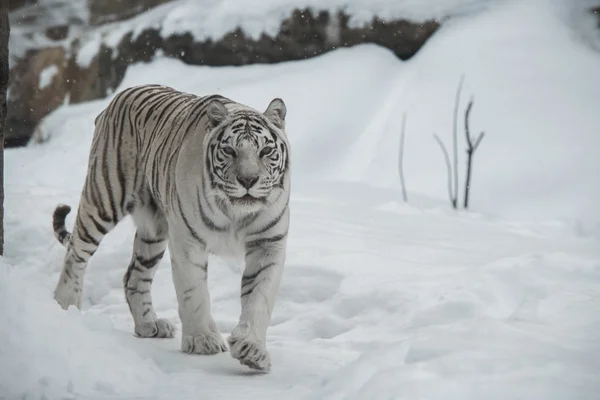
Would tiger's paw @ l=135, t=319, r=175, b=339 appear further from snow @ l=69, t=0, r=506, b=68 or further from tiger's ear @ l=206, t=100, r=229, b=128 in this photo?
snow @ l=69, t=0, r=506, b=68

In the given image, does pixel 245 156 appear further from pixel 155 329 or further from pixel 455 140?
pixel 455 140

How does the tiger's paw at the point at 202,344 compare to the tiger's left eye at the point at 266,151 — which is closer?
the tiger's left eye at the point at 266,151

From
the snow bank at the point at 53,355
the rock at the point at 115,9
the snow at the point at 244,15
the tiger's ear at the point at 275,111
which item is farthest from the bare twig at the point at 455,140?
the snow bank at the point at 53,355

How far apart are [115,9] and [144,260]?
9.33 m

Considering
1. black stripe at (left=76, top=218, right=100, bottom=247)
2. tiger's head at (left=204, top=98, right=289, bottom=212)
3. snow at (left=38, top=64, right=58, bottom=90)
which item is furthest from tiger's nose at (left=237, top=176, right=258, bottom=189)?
snow at (left=38, top=64, right=58, bottom=90)

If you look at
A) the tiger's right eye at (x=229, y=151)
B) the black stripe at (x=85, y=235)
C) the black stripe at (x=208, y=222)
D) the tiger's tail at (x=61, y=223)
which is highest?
the tiger's right eye at (x=229, y=151)

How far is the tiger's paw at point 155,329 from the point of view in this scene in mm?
4680

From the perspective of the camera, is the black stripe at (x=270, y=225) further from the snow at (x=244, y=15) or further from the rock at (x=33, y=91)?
the rock at (x=33, y=91)

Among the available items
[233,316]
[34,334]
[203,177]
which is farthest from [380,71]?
[34,334]

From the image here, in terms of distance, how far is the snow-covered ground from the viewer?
10.0 feet

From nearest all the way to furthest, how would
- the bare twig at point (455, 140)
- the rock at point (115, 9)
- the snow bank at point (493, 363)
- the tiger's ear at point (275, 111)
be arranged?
the snow bank at point (493, 363)
the tiger's ear at point (275, 111)
the bare twig at point (455, 140)
the rock at point (115, 9)

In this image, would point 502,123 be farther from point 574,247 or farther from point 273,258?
point 273,258

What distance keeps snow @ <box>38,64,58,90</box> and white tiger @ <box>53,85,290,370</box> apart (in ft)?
28.7

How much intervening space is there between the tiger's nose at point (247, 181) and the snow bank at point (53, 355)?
849 millimetres
